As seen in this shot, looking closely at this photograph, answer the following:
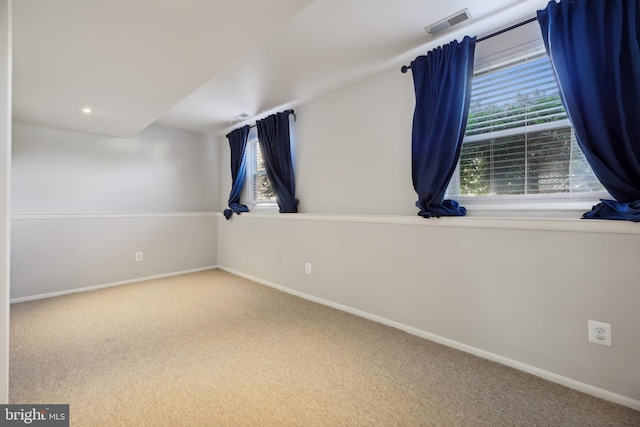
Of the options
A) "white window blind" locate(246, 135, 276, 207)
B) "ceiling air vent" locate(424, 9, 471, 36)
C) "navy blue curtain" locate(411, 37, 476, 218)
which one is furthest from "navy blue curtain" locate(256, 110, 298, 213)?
"ceiling air vent" locate(424, 9, 471, 36)

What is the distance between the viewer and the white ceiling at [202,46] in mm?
1501

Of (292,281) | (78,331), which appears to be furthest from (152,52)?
(292,281)

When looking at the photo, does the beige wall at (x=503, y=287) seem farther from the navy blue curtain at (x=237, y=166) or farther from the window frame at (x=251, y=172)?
the navy blue curtain at (x=237, y=166)

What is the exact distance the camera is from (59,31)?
1619mm

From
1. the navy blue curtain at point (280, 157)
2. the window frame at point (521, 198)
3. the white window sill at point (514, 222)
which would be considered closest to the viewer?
the white window sill at point (514, 222)

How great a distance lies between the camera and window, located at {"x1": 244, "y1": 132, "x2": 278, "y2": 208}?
4.16 meters

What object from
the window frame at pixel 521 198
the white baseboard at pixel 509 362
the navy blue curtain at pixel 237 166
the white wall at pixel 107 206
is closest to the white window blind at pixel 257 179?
the navy blue curtain at pixel 237 166

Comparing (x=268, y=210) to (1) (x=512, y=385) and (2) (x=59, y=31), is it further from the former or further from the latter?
(1) (x=512, y=385)

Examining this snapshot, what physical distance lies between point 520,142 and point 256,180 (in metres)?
3.35

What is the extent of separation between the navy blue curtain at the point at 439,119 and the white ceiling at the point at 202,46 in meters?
0.17

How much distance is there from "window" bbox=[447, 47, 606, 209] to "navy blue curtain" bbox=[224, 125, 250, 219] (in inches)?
121

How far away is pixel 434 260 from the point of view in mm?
2238

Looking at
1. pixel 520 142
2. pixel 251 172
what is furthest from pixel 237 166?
Answer: pixel 520 142

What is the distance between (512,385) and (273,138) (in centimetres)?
328
